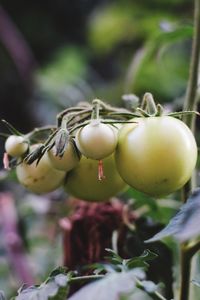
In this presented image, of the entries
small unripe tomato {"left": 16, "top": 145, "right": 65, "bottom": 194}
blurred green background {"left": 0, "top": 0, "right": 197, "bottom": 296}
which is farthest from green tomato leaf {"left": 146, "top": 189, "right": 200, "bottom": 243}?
blurred green background {"left": 0, "top": 0, "right": 197, "bottom": 296}

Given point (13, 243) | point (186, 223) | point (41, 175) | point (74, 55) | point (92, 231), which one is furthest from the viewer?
point (74, 55)

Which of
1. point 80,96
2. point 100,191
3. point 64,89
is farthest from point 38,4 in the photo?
point 100,191

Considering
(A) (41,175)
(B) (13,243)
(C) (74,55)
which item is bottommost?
(B) (13,243)

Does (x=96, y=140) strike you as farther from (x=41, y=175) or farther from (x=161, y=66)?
(x=161, y=66)

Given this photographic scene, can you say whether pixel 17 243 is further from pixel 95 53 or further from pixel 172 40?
pixel 95 53

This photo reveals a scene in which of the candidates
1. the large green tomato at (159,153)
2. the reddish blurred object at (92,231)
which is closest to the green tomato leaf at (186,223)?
the large green tomato at (159,153)

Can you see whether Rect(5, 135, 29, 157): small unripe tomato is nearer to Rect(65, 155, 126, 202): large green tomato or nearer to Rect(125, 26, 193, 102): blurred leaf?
Rect(65, 155, 126, 202): large green tomato

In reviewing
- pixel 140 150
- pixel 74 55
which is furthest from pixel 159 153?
pixel 74 55
